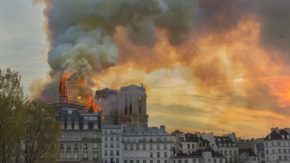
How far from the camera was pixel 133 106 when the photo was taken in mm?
163125

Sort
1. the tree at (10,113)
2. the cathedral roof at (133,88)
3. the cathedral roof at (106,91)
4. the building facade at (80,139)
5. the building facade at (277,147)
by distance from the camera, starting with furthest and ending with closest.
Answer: the cathedral roof at (133,88), the cathedral roof at (106,91), the building facade at (277,147), the building facade at (80,139), the tree at (10,113)

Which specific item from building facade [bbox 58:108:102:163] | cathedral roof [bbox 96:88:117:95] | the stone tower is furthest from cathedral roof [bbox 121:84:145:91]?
building facade [bbox 58:108:102:163]

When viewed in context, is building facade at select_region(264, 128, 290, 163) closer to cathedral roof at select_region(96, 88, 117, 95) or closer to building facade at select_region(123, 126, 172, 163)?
building facade at select_region(123, 126, 172, 163)

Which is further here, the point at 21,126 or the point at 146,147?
the point at 146,147

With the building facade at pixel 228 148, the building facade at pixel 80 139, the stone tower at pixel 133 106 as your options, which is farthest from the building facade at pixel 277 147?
the stone tower at pixel 133 106

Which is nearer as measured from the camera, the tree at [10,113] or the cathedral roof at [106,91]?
the tree at [10,113]

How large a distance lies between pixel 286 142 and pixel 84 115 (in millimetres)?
49272

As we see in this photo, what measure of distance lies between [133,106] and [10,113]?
11357 cm

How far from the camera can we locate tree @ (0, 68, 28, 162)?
161 ft

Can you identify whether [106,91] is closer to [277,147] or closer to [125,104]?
[125,104]

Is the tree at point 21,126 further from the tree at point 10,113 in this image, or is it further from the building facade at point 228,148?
the building facade at point 228,148

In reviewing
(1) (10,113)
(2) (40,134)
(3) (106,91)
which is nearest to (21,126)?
(1) (10,113)

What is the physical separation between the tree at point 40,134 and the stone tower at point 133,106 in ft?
291

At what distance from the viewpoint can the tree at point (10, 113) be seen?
49000 millimetres
